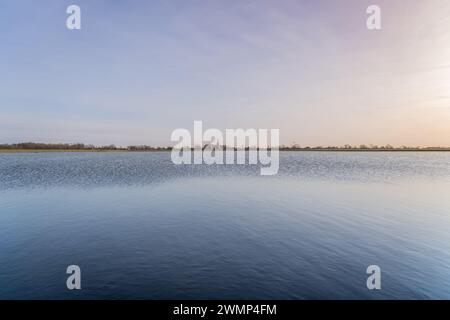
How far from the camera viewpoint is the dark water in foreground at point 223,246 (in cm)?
1125

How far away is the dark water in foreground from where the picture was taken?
36.9ft

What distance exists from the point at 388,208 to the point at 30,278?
→ 29421mm

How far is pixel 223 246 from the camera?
15906 millimetres

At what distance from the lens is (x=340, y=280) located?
1183cm

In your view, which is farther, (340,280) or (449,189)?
(449,189)

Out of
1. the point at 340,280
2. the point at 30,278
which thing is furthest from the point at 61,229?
the point at 340,280
